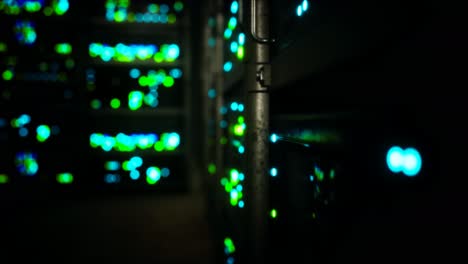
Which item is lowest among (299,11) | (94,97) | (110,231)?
(110,231)

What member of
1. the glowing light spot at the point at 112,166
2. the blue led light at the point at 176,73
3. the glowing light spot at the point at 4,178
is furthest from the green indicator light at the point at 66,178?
the blue led light at the point at 176,73

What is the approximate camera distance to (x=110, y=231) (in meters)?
2.86

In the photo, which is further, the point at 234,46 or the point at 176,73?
the point at 176,73

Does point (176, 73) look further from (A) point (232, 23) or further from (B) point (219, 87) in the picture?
(A) point (232, 23)

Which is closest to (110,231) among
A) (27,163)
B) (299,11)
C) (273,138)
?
(27,163)

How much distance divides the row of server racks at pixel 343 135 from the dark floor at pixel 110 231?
1141 millimetres

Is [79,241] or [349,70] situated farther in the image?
[79,241]

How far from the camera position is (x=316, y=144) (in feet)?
3.04

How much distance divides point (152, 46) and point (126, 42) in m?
0.31

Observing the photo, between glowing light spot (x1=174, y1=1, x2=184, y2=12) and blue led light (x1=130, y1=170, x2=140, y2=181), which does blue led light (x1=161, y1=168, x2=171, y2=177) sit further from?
glowing light spot (x1=174, y1=1, x2=184, y2=12)

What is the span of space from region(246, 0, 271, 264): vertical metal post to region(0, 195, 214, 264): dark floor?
1217 mm

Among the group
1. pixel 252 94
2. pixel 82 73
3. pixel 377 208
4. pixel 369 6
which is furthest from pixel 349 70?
pixel 82 73

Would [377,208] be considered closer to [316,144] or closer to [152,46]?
[316,144]

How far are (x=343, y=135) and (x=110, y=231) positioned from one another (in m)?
2.61
